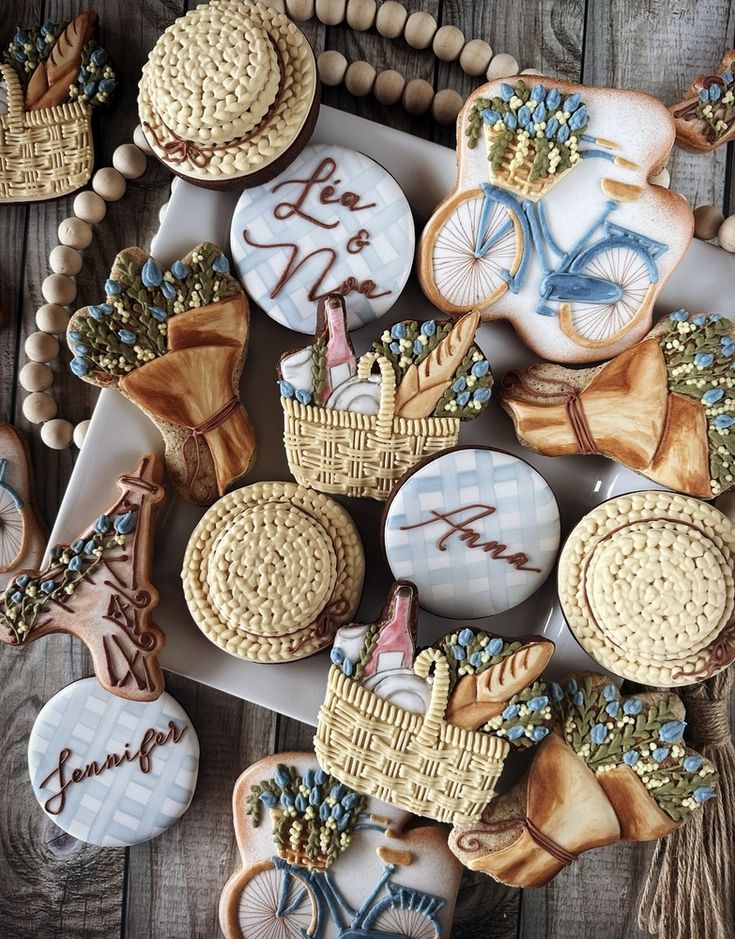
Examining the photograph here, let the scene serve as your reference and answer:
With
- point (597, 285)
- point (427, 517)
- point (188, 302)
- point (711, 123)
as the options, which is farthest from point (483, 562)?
point (711, 123)

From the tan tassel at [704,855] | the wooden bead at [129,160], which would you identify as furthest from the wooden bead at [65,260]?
the tan tassel at [704,855]

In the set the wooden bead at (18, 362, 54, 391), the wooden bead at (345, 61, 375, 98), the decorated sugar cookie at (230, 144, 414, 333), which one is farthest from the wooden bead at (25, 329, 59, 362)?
the wooden bead at (345, 61, 375, 98)

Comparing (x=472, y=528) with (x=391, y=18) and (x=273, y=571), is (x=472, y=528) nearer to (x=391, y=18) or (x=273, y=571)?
(x=273, y=571)

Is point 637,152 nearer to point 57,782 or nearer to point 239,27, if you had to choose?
point 239,27

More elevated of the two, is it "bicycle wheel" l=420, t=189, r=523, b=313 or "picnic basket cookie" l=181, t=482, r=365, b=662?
"bicycle wheel" l=420, t=189, r=523, b=313

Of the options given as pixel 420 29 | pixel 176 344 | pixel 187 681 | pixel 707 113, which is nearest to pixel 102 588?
pixel 187 681

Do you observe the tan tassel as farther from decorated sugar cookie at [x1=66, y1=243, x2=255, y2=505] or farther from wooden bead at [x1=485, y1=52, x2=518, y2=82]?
wooden bead at [x1=485, y1=52, x2=518, y2=82]
